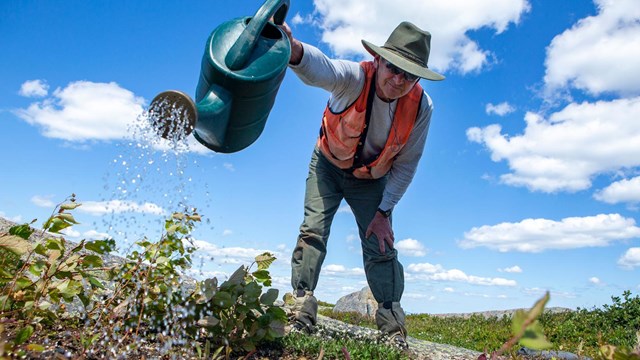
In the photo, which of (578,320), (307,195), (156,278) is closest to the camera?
(156,278)

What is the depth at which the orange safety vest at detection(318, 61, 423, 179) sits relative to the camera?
4.65m

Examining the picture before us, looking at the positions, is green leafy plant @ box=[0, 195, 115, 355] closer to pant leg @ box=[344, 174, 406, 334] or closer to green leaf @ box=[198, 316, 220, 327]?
green leaf @ box=[198, 316, 220, 327]

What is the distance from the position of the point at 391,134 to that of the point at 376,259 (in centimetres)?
125

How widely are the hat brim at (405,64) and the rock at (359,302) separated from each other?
32.8ft

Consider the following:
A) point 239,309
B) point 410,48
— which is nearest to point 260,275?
point 239,309

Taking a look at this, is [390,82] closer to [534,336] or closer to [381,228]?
[381,228]

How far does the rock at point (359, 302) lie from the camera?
557 inches

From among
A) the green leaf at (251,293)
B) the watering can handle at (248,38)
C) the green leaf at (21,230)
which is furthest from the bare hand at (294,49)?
the green leaf at (21,230)

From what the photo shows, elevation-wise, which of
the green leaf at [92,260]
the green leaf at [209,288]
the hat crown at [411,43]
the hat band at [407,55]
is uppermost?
the hat crown at [411,43]

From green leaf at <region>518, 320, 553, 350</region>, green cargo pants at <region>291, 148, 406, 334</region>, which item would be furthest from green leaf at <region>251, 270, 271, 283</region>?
green leaf at <region>518, 320, 553, 350</region>

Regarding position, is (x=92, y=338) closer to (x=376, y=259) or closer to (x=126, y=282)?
(x=126, y=282)

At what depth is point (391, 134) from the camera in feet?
15.6

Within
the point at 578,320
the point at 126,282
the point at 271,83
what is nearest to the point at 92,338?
the point at 126,282

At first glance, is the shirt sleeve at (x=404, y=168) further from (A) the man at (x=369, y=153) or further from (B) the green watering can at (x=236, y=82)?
(B) the green watering can at (x=236, y=82)
